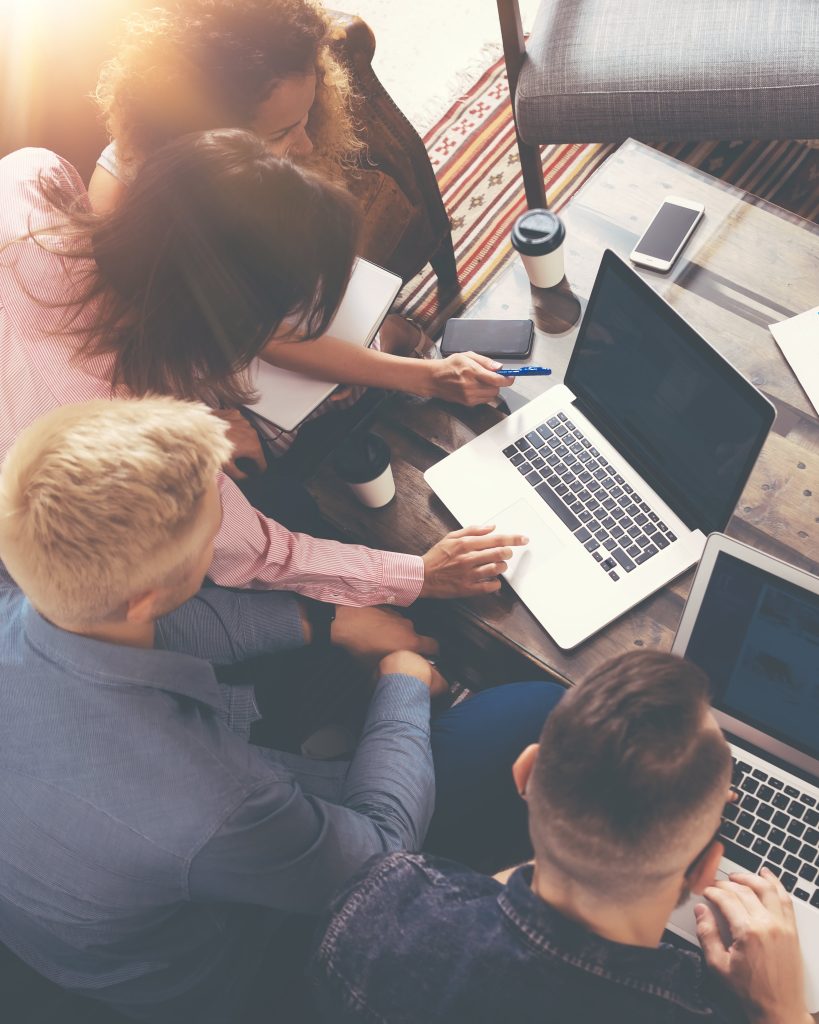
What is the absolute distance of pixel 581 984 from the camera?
2.92 ft

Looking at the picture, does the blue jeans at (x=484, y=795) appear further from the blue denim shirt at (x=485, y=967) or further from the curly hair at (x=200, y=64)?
the curly hair at (x=200, y=64)

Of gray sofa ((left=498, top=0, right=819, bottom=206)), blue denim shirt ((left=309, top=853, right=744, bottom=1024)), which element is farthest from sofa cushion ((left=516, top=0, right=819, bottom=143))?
blue denim shirt ((left=309, top=853, right=744, bottom=1024))

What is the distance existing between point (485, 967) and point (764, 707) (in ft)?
1.75

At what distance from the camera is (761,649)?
3.68ft

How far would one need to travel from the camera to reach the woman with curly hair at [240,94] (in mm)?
1473

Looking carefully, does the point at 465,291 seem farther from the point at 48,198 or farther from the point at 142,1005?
the point at 142,1005

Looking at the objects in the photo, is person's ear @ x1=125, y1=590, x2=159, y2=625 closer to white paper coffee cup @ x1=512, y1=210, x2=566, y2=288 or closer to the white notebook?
the white notebook

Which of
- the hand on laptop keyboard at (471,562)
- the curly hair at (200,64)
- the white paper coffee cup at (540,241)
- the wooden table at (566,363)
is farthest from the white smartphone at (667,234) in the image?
the curly hair at (200,64)

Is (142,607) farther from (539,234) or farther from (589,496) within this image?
(539,234)

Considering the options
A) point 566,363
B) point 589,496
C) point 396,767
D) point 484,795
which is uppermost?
point 566,363

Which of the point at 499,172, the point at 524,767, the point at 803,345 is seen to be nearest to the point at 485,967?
the point at 524,767

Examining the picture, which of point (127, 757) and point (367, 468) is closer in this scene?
point (127, 757)

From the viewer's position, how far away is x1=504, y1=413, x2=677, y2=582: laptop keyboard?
4.39ft

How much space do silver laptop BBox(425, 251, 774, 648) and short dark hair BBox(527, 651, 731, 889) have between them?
0.36m
